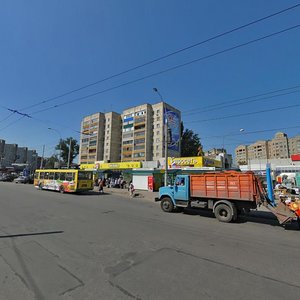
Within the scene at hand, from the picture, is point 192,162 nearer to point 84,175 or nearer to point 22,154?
point 84,175

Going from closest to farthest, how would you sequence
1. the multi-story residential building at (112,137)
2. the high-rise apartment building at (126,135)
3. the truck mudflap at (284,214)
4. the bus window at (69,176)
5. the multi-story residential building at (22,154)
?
1. the truck mudflap at (284,214)
2. the bus window at (69,176)
3. the high-rise apartment building at (126,135)
4. the multi-story residential building at (112,137)
5. the multi-story residential building at (22,154)

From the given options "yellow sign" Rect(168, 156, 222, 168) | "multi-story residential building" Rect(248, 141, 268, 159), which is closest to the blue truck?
"yellow sign" Rect(168, 156, 222, 168)

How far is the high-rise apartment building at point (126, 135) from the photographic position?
88.6 m

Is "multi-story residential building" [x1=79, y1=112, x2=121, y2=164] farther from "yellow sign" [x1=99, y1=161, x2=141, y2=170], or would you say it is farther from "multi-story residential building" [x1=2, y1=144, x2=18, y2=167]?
"yellow sign" [x1=99, y1=161, x2=141, y2=170]

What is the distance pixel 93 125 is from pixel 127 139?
20.6 meters

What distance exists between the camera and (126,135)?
9588cm

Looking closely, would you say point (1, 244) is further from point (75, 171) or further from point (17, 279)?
point (75, 171)

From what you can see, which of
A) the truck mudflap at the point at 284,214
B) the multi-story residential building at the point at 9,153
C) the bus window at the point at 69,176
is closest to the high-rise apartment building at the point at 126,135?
the multi-story residential building at the point at 9,153

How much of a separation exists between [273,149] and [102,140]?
6792cm

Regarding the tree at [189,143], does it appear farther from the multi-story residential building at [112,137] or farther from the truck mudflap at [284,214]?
the truck mudflap at [284,214]

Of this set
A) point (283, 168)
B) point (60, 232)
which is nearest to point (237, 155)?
point (283, 168)

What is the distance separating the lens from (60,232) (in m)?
7.95

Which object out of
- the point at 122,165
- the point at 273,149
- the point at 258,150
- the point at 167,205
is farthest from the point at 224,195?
the point at 258,150

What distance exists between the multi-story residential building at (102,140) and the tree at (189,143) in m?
36.9
